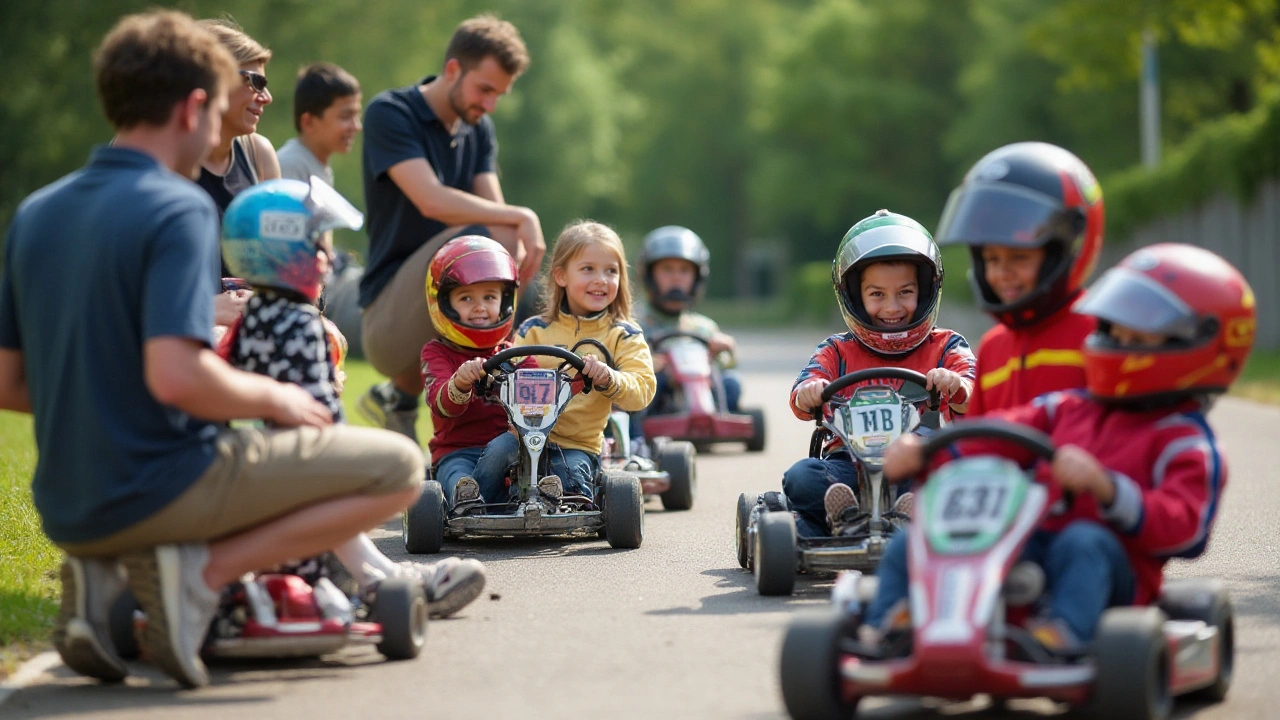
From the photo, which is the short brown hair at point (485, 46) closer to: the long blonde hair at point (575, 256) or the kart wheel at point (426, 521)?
the long blonde hair at point (575, 256)

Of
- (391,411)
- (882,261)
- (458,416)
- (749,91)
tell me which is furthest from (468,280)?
(749,91)

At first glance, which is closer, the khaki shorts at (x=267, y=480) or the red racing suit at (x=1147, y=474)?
the red racing suit at (x=1147, y=474)

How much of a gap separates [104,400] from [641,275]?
983cm

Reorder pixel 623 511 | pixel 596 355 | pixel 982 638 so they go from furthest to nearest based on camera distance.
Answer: pixel 596 355, pixel 623 511, pixel 982 638

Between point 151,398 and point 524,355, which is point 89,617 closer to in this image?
A: point 151,398

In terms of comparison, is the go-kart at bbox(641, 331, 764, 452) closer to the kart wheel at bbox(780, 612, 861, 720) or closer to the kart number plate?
the kart number plate

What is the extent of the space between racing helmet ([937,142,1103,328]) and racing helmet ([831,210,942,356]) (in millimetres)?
1844

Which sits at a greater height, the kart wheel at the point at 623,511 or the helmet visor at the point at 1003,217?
the helmet visor at the point at 1003,217

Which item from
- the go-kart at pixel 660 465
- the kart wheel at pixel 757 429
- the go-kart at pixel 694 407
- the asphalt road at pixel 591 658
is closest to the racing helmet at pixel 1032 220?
the asphalt road at pixel 591 658

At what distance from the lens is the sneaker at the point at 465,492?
841 cm

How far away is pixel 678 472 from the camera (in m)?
10.0

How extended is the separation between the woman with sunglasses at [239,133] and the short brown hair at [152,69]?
261cm

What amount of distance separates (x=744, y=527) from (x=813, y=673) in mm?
2947

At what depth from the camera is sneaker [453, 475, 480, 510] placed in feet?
27.6
